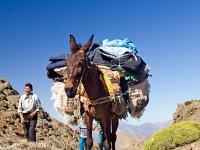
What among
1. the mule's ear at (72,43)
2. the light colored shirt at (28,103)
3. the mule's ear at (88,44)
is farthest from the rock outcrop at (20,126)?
the mule's ear at (72,43)

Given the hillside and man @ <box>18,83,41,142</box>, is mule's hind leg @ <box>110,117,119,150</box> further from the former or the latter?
the hillside

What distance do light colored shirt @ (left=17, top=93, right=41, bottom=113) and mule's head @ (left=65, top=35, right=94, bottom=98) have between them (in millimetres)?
3119

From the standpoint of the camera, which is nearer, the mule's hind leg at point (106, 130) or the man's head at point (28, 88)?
the mule's hind leg at point (106, 130)

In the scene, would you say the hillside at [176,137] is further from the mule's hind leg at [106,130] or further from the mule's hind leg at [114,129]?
the mule's hind leg at [106,130]

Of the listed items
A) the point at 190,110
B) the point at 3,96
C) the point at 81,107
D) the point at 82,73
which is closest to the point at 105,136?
the point at 81,107

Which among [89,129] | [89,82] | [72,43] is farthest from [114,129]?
[72,43]

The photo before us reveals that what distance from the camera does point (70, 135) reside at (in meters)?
28.3

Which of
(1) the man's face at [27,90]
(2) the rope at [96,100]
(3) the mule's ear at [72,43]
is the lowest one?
(2) the rope at [96,100]

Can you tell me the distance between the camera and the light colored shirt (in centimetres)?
1279

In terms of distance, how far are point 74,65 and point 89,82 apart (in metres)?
1.08

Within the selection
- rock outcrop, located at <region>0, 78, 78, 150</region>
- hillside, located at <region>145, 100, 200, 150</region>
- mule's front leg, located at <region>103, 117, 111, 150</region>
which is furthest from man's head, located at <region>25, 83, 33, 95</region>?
hillside, located at <region>145, 100, 200, 150</region>

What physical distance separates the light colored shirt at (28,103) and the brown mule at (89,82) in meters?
2.48

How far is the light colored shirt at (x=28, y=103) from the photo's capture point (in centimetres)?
1279

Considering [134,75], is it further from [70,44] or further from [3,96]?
[3,96]
